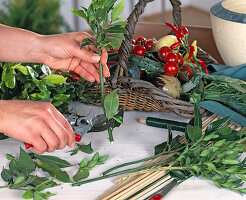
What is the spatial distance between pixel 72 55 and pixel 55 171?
0.36m

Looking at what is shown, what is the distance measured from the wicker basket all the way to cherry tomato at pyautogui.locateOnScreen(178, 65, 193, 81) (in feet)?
0.48

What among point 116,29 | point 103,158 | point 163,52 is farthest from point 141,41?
point 103,158

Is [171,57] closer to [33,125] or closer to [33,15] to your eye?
[33,125]

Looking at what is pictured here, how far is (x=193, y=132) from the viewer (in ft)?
3.08

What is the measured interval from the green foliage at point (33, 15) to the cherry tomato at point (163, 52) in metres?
2.21

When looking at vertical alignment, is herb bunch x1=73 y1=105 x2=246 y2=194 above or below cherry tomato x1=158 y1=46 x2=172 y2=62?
below

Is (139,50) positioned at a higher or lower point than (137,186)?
higher

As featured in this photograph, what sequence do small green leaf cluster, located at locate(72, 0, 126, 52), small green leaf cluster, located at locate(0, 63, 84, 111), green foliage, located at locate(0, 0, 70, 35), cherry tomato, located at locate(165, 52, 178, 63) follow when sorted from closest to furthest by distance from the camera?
small green leaf cluster, located at locate(72, 0, 126, 52) < small green leaf cluster, located at locate(0, 63, 84, 111) < cherry tomato, located at locate(165, 52, 178, 63) < green foliage, located at locate(0, 0, 70, 35)

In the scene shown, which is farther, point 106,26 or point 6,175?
Answer: point 106,26

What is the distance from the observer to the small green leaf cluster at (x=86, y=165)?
0.93m

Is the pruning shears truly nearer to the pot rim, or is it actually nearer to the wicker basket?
the wicker basket

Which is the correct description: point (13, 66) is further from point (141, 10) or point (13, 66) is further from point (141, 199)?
point (141, 199)

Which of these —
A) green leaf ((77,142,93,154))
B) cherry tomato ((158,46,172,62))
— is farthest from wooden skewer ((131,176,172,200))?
cherry tomato ((158,46,172,62))

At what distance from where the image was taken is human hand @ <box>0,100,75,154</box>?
0.87m
